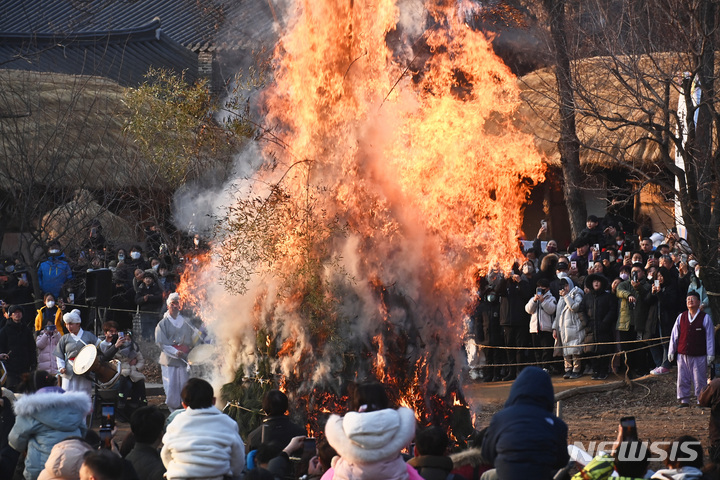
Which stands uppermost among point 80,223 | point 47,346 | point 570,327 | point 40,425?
point 80,223

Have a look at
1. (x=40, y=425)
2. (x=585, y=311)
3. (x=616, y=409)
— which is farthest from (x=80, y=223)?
(x=40, y=425)

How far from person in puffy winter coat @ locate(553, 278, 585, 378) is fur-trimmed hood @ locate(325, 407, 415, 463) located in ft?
34.3

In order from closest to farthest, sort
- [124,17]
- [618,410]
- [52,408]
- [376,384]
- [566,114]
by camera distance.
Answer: [376,384]
[52,408]
[618,410]
[566,114]
[124,17]

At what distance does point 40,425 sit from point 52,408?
0.15 meters

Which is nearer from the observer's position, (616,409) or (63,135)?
(616,409)

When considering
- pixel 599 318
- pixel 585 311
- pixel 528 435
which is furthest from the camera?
pixel 585 311

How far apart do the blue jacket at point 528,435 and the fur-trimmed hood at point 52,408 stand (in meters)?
3.36

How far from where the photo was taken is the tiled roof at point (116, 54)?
3006 centimetres

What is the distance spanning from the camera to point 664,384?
15578 millimetres

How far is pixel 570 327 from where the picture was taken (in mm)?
16594

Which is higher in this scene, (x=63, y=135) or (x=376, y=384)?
(x=63, y=135)

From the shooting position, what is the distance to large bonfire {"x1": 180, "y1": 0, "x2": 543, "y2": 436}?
415 inches

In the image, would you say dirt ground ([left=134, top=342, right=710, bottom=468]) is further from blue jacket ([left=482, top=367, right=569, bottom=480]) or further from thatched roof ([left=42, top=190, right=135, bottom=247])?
blue jacket ([left=482, top=367, right=569, bottom=480])

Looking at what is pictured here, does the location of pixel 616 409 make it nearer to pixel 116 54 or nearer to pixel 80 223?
pixel 80 223
